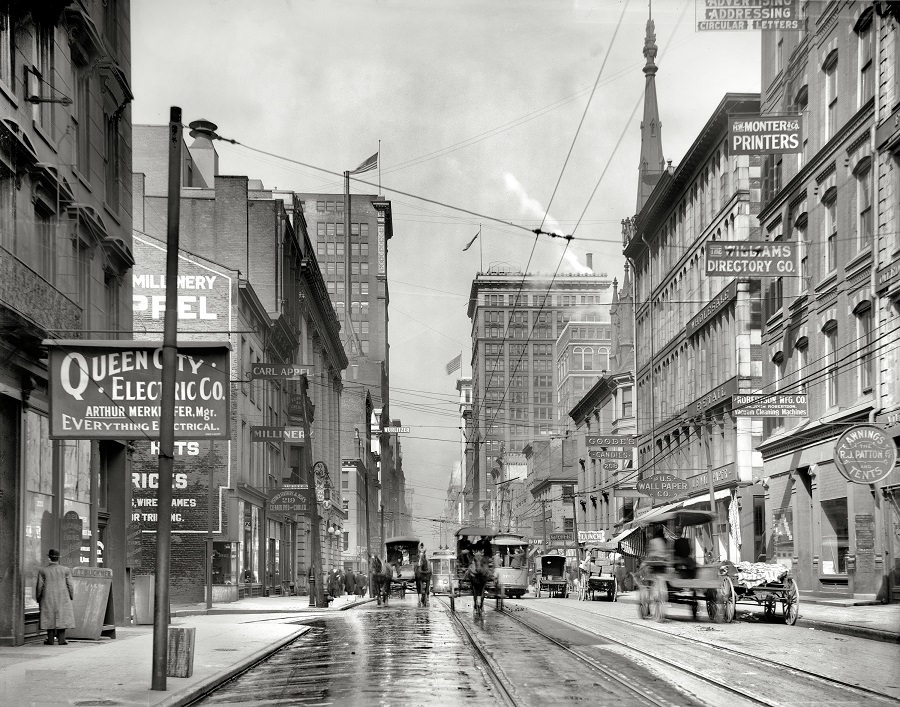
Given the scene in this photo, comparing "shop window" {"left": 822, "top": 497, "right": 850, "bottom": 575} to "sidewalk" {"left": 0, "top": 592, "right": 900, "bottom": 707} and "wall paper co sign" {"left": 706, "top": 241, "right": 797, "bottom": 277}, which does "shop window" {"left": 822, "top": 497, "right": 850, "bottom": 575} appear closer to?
"sidewalk" {"left": 0, "top": 592, "right": 900, "bottom": 707}

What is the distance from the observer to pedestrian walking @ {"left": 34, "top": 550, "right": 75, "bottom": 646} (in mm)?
19984

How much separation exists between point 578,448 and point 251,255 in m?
51.2

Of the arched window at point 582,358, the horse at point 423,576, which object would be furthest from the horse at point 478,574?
the arched window at point 582,358

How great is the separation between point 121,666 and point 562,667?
6.25 metres

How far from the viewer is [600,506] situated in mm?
89438

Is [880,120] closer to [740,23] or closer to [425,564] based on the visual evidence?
[740,23]

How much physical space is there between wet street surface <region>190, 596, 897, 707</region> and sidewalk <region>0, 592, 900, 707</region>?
46cm

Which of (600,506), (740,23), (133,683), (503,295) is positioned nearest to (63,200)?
(133,683)

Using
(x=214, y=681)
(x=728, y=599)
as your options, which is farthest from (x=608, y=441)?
(x=214, y=681)

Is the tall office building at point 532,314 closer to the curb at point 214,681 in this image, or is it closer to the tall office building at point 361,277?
the tall office building at point 361,277

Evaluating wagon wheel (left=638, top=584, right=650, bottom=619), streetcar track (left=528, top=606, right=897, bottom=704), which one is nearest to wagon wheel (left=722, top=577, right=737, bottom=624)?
streetcar track (left=528, top=606, right=897, bottom=704)

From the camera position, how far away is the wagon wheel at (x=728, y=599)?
2642 cm

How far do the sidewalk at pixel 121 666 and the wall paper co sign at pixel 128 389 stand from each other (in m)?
3.33

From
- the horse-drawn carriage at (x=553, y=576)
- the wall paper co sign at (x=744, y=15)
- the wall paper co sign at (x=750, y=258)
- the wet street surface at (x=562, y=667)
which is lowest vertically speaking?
the horse-drawn carriage at (x=553, y=576)
